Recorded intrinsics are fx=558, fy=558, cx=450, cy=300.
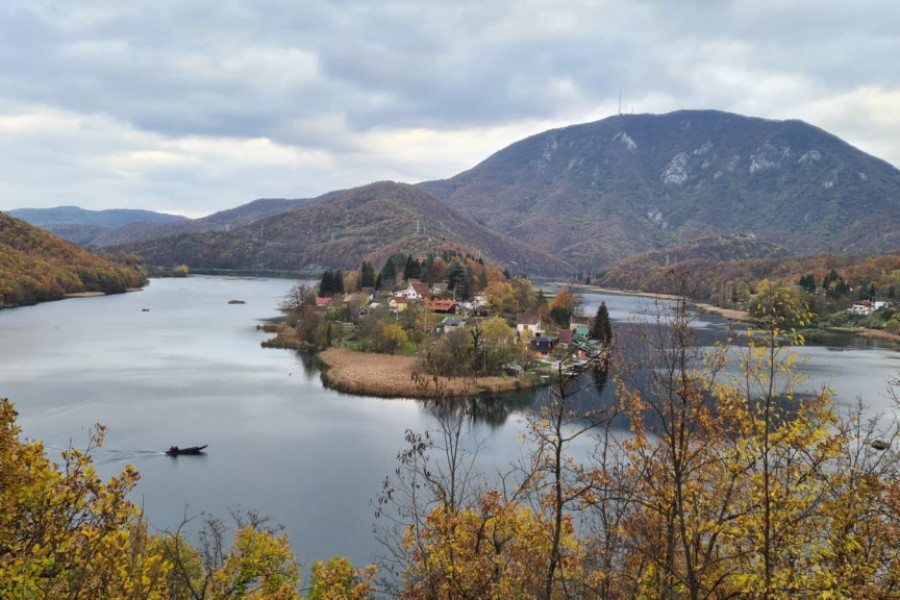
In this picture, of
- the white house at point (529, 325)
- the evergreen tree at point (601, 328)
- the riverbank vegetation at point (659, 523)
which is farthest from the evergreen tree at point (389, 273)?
the riverbank vegetation at point (659, 523)

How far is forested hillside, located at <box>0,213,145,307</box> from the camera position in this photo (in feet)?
215

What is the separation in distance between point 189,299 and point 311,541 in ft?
224

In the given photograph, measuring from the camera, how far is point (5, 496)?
463 cm

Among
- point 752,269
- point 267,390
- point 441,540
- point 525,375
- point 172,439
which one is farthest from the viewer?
point 752,269

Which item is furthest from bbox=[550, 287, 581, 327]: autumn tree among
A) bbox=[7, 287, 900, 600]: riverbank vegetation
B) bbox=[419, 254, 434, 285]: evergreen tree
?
bbox=[7, 287, 900, 600]: riverbank vegetation

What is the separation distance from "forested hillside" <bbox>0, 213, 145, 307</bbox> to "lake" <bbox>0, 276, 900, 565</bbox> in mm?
22508

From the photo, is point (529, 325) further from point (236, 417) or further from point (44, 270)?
point (44, 270)

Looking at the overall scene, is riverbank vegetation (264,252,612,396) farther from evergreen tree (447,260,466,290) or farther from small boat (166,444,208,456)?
small boat (166,444,208,456)

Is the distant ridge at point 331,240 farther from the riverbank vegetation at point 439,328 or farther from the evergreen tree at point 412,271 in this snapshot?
the riverbank vegetation at point 439,328

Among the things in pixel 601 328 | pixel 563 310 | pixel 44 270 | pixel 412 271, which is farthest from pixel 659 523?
pixel 44 270

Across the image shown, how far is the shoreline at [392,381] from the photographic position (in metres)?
29.1

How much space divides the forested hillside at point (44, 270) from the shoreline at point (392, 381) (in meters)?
50.0

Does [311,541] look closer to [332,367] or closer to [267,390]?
[267,390]

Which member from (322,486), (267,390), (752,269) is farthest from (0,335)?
(752,269)
